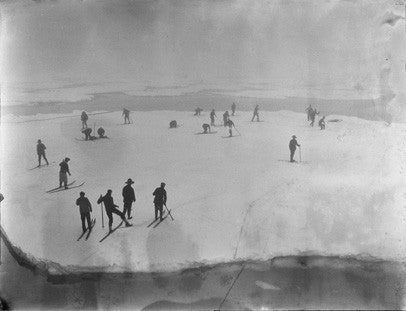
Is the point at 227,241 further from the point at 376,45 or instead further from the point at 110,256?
the point at 376,45

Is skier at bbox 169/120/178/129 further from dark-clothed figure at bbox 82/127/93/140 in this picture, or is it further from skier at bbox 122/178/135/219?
dark-clothed figure at bbox 82/127/93/140

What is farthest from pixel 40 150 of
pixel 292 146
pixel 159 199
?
pixel 292 146

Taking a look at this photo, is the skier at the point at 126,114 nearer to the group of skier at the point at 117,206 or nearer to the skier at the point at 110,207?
the group of skier at the point at 117,206

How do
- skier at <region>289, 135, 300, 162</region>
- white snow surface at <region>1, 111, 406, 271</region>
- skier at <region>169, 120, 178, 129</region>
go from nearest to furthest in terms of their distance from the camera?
white snow surface at <region>1, 111, 406, 271</region>
skier at <region>289, 135, 300, 162</region>
skier at <region>169, 120, 178, 129</region>

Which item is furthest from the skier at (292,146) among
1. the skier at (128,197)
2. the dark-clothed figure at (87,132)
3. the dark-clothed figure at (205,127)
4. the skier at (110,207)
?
the dark-clothed figure at (87,132)

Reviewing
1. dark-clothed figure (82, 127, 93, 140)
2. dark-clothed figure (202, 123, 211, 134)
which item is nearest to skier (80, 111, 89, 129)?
dark-clothed figure (82, 127, 93, 140)

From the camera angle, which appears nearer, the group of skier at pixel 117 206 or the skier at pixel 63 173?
the group of skier at pixel 117 206
